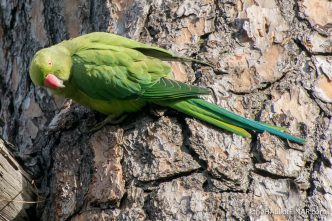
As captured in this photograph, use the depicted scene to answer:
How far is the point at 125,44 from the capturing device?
378 cm

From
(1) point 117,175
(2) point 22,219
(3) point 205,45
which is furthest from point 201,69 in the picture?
(2) point 22,219

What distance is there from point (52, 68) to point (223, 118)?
3.45 ft

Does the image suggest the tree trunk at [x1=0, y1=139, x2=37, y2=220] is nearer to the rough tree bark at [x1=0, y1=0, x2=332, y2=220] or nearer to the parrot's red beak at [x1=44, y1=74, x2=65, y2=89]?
the rough tree bark at [x1=0, y1=0, x2=332, y2=220]

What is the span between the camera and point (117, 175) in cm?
341

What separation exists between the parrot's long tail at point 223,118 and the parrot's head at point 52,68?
0.71m

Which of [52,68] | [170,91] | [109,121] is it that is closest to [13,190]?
[109,121]

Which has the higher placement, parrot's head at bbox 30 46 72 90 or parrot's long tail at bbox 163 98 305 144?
parrot's head at bbox 30 46 72 90

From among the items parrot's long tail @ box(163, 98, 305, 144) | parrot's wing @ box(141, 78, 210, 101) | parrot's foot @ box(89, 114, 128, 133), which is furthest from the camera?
parrot's foot @ box(89, 114, 128, 133)

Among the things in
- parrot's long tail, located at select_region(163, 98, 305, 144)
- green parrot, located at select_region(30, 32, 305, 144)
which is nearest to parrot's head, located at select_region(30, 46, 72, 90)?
green parrot, located at select_region(30, 32, 305, 144)

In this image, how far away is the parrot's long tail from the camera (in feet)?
11.2

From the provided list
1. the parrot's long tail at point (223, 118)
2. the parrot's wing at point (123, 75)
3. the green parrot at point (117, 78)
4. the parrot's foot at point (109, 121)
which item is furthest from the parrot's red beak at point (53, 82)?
the parrot's long tail at point (223, 118)

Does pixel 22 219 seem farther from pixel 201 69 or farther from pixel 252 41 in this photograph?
pixel 252 41

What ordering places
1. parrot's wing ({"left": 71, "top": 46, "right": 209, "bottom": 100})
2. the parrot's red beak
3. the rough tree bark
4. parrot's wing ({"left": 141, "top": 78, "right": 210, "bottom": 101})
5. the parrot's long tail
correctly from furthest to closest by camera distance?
the parrot's red beak, parrot's wing ({"left": 71, "top": 46, "right": 209, "bottom": 100}), parrot's wing ({"left": 141, "top": 78, "right": 210, "bottom": 101}), the parrot's long tail, the rough tree bark

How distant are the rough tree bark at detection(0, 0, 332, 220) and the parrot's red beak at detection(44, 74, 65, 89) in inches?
7.0
